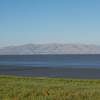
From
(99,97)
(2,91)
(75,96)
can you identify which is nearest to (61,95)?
(75,96)

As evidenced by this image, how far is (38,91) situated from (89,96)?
3919 mm

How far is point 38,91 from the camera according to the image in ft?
76.0

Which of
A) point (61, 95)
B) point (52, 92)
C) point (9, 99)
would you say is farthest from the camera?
point (52, 92)

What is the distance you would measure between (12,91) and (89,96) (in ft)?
17.8

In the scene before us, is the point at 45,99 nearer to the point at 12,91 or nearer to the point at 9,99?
the point at 9,99

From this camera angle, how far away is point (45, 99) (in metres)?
19.7

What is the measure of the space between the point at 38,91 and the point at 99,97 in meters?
4.64

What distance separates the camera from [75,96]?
20.8 meters

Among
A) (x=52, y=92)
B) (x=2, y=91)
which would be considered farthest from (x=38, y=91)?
(x=2, y=91)

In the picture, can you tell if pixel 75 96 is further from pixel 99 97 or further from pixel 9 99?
pixel 9 99

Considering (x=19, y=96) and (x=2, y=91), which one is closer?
(x=19, y=96)

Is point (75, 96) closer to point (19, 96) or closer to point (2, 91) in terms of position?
point (19, 96)

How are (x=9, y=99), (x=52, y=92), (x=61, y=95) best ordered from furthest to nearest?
(x=52, y=92) < (x=61, y=95) < (x=9, y=99)

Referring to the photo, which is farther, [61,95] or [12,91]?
[12,91]
